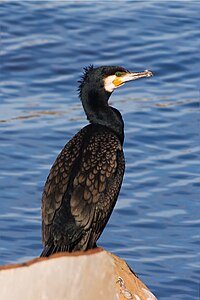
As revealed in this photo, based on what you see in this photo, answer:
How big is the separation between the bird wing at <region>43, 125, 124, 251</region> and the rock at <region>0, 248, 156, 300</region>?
107 inches

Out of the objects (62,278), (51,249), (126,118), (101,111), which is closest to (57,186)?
(51,249)

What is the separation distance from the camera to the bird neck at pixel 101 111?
5.79 meters

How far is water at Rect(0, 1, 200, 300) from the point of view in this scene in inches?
328

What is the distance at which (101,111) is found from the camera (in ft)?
19.1

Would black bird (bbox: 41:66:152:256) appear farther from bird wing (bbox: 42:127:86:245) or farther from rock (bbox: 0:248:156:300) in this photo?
rock (bbox: 0:248:156:300)

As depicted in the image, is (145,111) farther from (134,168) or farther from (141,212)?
(141,212)

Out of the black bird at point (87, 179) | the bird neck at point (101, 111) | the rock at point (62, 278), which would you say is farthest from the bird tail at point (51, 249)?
the rock at point (62, 278)

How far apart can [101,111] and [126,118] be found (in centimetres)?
478

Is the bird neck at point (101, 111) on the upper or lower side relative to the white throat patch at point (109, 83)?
lower

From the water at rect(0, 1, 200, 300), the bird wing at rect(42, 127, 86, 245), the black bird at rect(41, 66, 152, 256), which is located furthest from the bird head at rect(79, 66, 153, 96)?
the water at rect(0, 1, 200, 300)

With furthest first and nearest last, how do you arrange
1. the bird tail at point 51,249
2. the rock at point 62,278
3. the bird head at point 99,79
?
1. the bird head at point 99,79
2. the bird tail at point 51,249
3. the rock at point 62,278

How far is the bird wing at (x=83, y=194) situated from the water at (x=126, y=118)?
2470 millimetres

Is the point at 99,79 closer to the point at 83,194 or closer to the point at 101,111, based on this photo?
the point at 101,111

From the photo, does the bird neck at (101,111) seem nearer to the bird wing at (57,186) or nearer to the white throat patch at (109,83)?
the white throat patch at (109,83)
